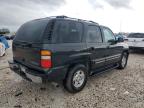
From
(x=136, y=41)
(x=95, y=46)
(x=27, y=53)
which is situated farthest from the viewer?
(x=136, y=41)

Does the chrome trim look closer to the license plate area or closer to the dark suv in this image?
the dark suv

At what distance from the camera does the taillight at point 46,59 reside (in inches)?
112

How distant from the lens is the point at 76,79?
12.0ft

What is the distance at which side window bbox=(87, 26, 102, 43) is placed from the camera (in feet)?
12.8

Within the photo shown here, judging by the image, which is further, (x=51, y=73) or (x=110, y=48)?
(x=110, y=48)

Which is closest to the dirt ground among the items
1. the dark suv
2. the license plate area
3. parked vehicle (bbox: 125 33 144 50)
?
the dark suv

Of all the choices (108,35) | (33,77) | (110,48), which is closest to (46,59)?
(33,77)

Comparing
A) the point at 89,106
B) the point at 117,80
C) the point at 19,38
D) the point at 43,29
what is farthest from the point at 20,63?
the point at 117,80

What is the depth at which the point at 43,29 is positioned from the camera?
3.00 meters

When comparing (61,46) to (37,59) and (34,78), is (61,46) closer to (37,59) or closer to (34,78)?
(37,59)

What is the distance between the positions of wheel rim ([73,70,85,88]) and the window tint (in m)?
0.87

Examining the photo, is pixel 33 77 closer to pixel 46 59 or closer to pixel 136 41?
pixel 46 59

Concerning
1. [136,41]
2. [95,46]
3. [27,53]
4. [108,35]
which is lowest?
[27,53]

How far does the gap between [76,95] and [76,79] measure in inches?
16.2
